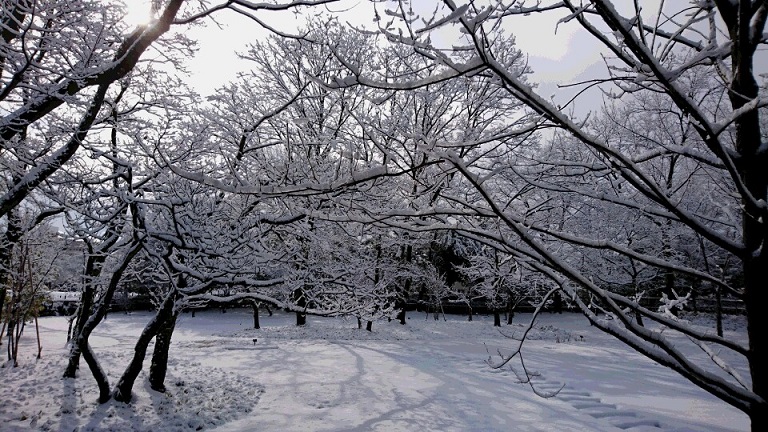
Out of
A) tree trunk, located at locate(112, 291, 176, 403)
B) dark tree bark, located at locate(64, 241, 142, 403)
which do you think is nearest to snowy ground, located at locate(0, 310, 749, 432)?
tree trunk, located at locate(112, 291, 176, 403)

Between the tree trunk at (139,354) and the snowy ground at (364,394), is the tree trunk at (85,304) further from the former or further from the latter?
the tree trunk at (139,354)

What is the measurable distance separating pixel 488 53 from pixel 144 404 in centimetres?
789

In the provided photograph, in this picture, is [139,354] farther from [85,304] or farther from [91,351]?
[85,304]

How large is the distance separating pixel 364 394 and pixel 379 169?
6881 millimetres

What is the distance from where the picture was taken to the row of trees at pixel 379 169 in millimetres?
1618

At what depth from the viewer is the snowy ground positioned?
614 centimetres

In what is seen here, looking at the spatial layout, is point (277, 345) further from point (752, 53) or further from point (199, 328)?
point (752, 53)

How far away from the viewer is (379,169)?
6.63ft

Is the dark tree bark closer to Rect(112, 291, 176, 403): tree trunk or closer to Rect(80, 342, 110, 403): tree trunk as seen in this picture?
Rect(80, 342, 110, 403): tree trunk

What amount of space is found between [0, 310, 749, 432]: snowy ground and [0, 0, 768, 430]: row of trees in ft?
2.75

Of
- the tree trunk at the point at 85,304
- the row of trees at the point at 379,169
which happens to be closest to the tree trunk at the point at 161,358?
the row of trees at the point at 379,169

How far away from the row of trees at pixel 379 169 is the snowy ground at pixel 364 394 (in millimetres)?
837

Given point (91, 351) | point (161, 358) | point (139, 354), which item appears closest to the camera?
point (91, 351)

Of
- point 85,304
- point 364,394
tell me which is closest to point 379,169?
point 364,394
